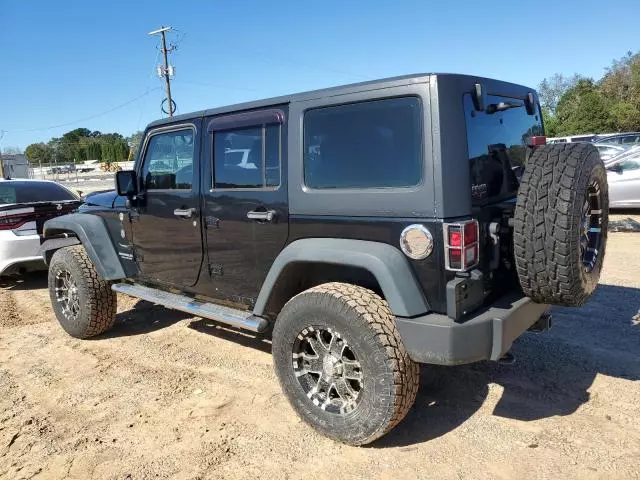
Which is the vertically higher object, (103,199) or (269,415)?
(103,199)

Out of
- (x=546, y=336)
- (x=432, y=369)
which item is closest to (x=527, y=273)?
(x=432, y=369)

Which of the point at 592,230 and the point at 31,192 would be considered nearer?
the point at 592,230

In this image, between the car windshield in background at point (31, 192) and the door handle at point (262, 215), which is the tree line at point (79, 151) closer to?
the car windshield in background at point (31, 192)

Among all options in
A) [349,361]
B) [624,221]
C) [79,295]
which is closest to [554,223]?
[349,361]

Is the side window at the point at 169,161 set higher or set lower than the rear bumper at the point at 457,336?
higher

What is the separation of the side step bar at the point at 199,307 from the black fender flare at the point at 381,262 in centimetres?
66

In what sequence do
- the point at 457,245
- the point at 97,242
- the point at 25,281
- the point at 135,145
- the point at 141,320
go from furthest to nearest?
the point at 135,145
the point at 25,281
the point at 141,320
the point at 97,242
the point at 457,245

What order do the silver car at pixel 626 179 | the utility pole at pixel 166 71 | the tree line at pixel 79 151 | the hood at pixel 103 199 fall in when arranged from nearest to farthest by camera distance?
the hood at pixel 103 199 → the silver car at pixel 626 179 → the utility pole at pixel 166 71 → the tree line at pixel 79 151

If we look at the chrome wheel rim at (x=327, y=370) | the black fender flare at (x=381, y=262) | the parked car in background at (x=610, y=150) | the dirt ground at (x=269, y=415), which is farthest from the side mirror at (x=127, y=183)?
the parked car in background at (x=610, y=150)

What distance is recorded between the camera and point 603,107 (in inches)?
1464

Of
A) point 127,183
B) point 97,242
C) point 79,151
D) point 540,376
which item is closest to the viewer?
point 540,376

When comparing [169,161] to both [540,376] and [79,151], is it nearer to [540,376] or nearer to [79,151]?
[540,376]

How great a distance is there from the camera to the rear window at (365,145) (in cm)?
266

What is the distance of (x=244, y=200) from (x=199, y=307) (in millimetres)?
956
